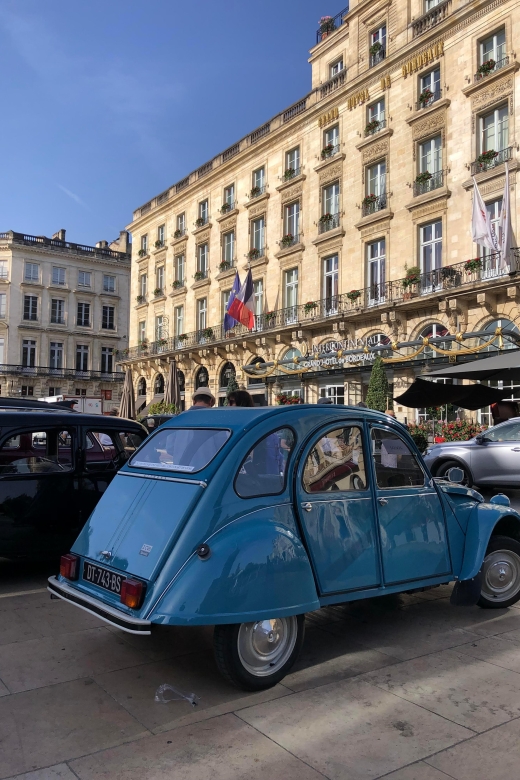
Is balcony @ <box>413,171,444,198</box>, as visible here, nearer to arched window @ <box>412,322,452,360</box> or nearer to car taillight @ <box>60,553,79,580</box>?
arched window @ <box>412,322,452,360</box>

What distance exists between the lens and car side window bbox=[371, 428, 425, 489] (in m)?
4.61

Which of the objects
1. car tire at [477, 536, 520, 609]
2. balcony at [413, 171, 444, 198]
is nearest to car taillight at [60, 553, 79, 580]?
car tire at [477, 536, 520, 609]

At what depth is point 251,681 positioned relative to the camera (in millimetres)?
3713

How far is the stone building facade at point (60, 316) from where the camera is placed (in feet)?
188

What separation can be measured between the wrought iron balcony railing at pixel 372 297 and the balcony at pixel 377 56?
9.51m

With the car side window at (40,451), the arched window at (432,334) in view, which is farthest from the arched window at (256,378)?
the car side window at (40,451)

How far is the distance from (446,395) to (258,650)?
25.0ft

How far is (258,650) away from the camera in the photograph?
3.81 meters

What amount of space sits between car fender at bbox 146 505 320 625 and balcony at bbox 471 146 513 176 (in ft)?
67.1

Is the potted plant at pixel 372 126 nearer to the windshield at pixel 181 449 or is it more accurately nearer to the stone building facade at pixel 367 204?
the stone building facade at pixel 367 204

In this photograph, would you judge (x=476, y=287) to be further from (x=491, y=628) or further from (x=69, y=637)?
(x=69, y=637)

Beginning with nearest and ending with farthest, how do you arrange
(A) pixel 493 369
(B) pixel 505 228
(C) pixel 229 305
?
1. (A) pixel 493 369
2. (B) pixel 505 228
3. (C) pixel 229 305

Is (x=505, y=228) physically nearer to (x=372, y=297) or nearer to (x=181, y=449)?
(x=372, y=297)

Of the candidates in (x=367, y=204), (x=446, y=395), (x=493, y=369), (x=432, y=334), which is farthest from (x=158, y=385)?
(x=493, y=369)
